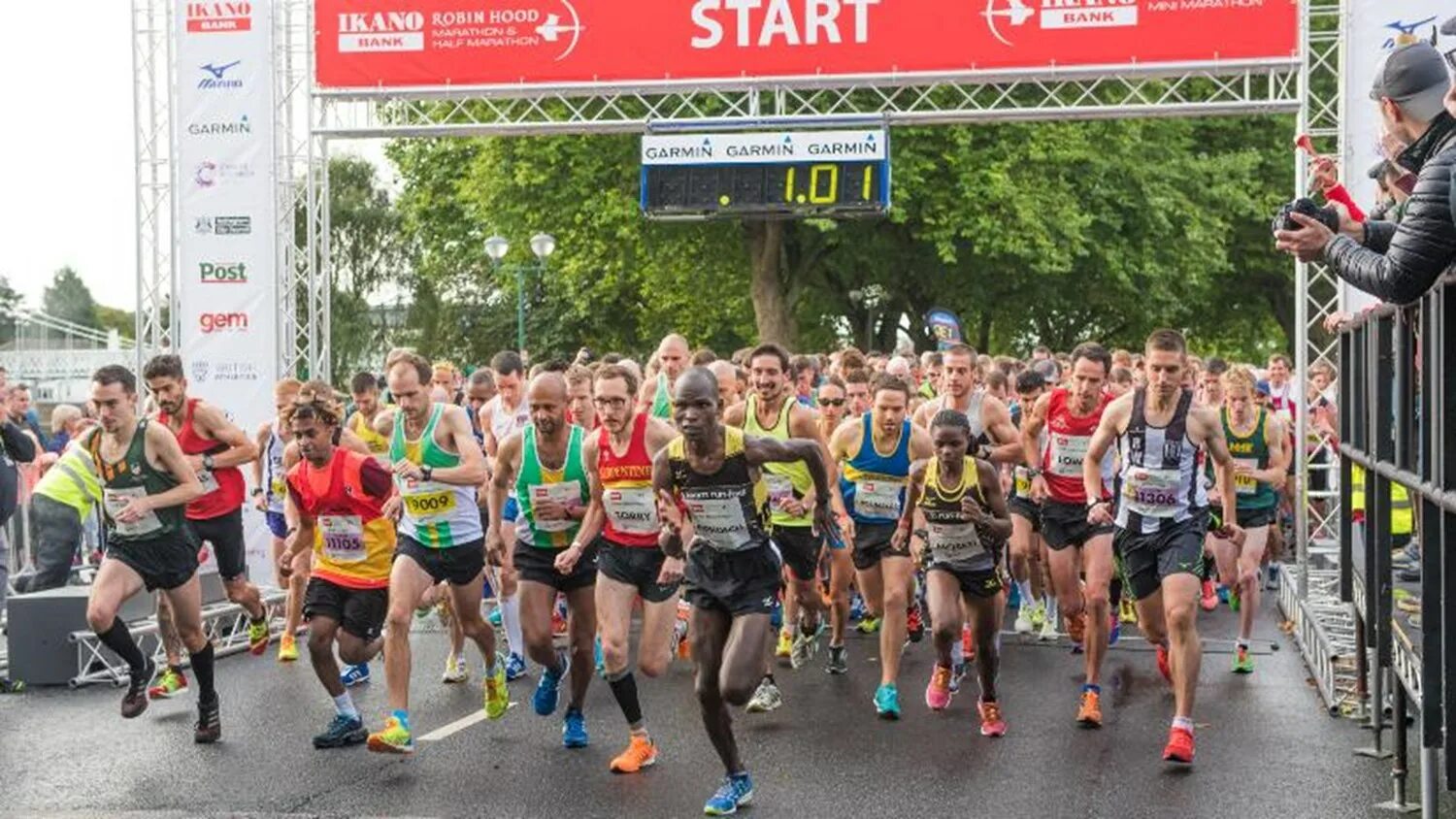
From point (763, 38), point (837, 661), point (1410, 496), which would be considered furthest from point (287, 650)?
point (1410, 496)

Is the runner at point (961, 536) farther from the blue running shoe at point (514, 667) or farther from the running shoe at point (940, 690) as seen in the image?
the blue running shoe at point (514, 667)

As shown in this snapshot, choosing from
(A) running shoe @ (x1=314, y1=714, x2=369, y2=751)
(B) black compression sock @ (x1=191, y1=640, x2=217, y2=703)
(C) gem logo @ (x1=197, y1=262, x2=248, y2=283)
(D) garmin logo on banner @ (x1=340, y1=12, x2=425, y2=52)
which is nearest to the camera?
(A) running shoe @ (x1=314, y1=714, x2=369, y2=751)

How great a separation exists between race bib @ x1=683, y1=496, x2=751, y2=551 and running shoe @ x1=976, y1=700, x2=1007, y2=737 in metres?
2.08

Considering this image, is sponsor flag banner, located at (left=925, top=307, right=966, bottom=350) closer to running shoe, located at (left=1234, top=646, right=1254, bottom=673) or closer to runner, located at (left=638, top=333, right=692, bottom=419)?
runner, located at (left=638, top=333, right=692, bottom=419)

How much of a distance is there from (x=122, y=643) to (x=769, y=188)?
7561mm

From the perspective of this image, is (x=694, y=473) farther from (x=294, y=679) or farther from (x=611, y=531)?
(x=294, y=679)

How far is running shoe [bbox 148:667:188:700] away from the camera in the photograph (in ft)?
35.8

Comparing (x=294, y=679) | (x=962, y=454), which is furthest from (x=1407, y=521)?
(x=294, y=679)

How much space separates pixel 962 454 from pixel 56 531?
695cm

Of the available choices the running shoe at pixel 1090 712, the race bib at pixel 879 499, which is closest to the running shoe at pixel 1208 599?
the race bib at pixel 879 499

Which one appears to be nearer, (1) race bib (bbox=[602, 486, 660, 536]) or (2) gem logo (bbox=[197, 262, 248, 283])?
(1) race bib (bbox=[602, 486, 660, 536])

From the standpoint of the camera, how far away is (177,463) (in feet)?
32.6

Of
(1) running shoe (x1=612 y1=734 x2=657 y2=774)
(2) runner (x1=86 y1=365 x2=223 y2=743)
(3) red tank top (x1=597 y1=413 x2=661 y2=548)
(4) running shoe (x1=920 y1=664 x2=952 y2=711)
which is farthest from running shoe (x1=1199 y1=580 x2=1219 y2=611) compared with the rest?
(2) runner (x1=86 y1=365 x2=223 y2=743)

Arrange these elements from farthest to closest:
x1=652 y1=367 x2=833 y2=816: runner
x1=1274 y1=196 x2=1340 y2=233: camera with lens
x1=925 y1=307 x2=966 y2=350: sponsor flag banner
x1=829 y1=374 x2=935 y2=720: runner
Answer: x1=925 y1=307 x2=966 y2=350: sponsor flag banner < x1=829 y1=374 x2=935 y2=720: runner < x1=652 y1=367 x2=833 y2=816: runner < x1=1274 y1=196 x2=1340 y2=233: camera with lens
